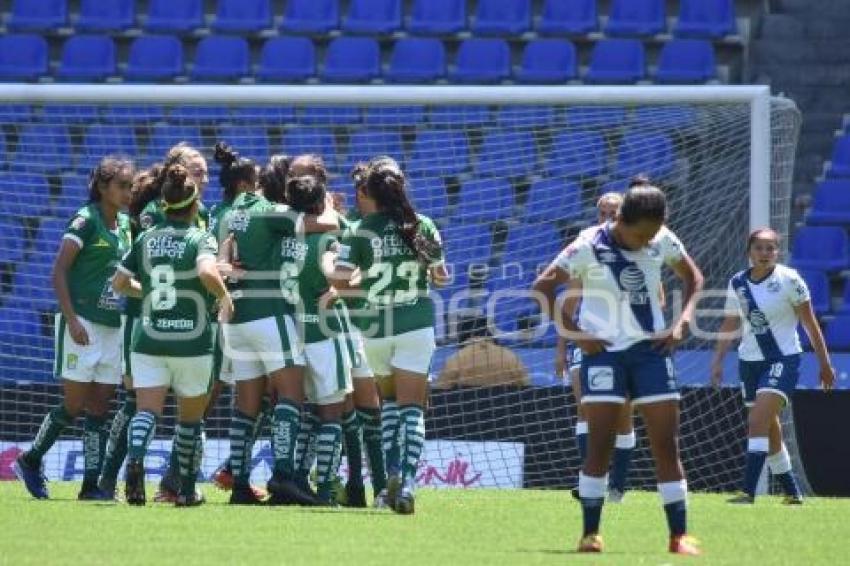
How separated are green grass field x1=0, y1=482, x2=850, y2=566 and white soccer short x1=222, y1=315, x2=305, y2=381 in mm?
864

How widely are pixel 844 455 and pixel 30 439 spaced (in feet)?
21.0

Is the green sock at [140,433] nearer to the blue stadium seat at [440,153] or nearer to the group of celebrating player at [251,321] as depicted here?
the group of celebrating player at [251,321]

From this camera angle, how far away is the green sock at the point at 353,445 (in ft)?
40.4

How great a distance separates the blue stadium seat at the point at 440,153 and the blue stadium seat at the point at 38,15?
748 centimetres

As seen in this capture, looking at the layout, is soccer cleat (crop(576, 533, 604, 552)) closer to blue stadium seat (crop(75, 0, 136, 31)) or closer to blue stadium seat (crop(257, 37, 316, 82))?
blue stadium seat (crop(257, 37, 316, 82))

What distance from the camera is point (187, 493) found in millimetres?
11578

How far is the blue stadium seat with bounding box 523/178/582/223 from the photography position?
16250 mm

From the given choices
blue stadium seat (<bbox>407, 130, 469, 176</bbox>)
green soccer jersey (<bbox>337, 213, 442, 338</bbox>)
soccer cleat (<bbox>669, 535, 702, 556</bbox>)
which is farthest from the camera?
blue stadium seat (<bbox>407, 130, 469, 176</bbox>)

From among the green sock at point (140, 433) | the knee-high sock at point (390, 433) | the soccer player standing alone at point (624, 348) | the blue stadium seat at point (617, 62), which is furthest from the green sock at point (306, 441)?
the blue stadium seat at point (617, 62)

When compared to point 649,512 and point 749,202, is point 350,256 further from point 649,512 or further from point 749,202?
point 749,202

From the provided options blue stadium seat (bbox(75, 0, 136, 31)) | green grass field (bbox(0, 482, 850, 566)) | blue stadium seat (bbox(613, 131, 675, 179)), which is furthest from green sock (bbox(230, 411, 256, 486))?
blue stadium seat (bbox(75, 0, 136, 31))

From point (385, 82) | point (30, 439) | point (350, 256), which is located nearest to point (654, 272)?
point (350, 256)

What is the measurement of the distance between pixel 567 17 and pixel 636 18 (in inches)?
29.6

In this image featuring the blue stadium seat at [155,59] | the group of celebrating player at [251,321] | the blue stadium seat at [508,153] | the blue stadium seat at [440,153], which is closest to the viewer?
the group of celebrating player at [251,321]
